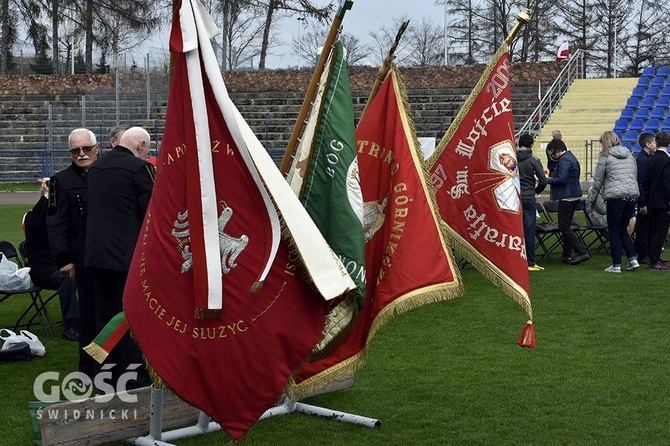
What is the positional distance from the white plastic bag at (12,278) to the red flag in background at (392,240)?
13.3 ft

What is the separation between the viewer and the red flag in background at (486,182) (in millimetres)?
6875

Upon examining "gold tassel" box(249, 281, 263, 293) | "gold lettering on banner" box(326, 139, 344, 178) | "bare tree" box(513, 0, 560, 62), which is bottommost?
"gold tassel" box(249, 281, 263, 293)

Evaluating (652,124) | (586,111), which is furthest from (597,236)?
(586,111)

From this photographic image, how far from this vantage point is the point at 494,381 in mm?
7570

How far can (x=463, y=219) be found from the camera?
7121 millimetres

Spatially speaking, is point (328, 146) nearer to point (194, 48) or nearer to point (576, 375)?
point (194, 48)

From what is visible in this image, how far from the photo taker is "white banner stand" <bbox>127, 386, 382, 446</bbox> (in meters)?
5.97

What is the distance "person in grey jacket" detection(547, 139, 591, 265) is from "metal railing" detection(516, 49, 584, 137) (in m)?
15.4

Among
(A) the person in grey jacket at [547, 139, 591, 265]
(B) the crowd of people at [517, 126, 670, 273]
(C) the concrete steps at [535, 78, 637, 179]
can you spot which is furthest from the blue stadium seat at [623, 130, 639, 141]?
(A) the person in grey jacket at [547, 139, 591, 265]

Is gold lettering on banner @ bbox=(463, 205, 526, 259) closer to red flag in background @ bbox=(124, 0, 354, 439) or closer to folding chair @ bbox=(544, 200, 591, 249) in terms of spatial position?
red flag in background @ bbox=(124, 0, 354, 439)

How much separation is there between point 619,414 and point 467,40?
139 ft

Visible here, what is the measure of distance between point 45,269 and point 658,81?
26.1 m

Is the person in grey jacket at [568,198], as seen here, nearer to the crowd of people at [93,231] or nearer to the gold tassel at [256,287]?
the crowd of people at [93,231]

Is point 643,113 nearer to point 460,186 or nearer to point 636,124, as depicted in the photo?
point 636,124
